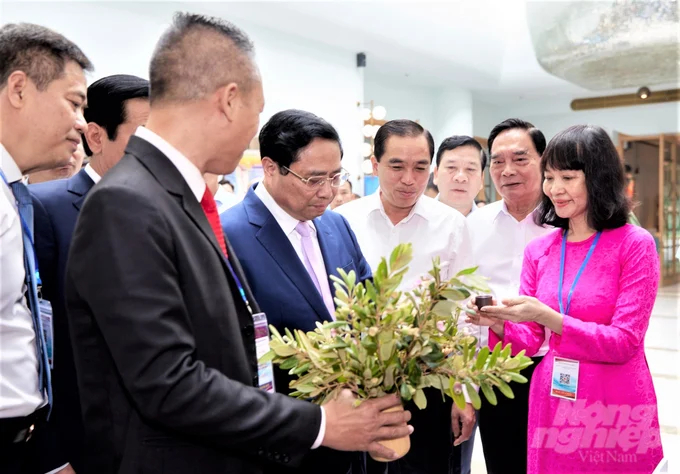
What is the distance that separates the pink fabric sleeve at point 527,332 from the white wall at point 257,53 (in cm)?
495

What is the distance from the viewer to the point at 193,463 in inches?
43.4

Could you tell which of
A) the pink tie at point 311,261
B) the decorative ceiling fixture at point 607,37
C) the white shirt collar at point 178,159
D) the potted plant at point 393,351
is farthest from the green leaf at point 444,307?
the decorative ceiling fixture at point 607,37

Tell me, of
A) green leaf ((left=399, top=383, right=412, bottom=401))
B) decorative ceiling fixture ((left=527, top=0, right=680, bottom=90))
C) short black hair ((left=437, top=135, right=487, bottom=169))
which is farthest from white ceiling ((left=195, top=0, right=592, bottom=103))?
green leaf ((left=399, top=383, right=412, bottom=401))

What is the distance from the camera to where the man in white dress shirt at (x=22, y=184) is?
1.26 meters

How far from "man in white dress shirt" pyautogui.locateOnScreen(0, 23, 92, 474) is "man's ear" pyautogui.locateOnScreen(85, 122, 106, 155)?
1.22ft

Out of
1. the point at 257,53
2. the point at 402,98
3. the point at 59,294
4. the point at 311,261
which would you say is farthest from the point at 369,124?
the point at 59,294

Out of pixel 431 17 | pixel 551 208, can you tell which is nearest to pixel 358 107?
pixel 431 17

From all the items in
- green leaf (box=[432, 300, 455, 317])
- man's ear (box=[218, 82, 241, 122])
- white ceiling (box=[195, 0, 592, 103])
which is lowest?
green leaf (box=[432, 300, 455, 317])

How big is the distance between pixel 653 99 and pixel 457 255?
40.8 ft

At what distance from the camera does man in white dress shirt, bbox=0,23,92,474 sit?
4.15 ft

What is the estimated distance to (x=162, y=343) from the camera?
0.98 metres

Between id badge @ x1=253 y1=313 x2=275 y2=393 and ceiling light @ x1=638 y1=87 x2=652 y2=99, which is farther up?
ceiling light @ x1=638 y1=87 x2=652 y2=99

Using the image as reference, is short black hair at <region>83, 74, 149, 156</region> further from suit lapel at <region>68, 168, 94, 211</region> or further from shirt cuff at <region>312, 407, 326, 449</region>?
shirt cuff at <region>312, 407, 326, 449</region>

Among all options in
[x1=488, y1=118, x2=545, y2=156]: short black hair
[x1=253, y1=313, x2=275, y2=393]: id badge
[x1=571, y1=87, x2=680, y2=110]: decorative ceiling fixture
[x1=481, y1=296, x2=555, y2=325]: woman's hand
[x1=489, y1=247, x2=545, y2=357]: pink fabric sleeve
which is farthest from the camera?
[x1=571, y1=87, x2=680, y2=110]: decorative ceiling fixture
